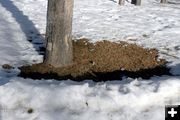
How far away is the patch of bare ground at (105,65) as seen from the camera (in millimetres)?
6949

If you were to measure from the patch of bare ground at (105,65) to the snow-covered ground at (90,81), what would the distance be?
0.33 metres

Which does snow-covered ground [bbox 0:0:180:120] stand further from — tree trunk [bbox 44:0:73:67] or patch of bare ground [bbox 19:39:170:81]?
tree trunk [bbox 44:0:73:67]

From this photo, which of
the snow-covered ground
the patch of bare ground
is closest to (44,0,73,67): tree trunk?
the patch of bare ground

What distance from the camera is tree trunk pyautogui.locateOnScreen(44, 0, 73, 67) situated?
7113 millimetres

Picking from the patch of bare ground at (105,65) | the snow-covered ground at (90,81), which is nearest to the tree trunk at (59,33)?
the patch of bare ground at (105,65)

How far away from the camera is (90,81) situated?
657cm

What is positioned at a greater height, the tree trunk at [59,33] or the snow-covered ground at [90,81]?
the tree trunk at [59,33]

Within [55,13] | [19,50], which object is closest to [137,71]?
[55,13]

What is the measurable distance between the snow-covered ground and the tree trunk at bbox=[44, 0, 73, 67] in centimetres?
65

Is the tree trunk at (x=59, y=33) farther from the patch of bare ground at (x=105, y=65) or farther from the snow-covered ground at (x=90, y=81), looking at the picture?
the snow-covered ground at (x=90, y=81)

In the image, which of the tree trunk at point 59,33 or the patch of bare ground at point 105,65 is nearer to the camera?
the patch of bare ground at point 105,65

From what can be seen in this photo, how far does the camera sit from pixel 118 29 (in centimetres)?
1062

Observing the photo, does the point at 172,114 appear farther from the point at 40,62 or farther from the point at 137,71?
the point at 40,62

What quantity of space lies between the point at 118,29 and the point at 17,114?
231 inches
